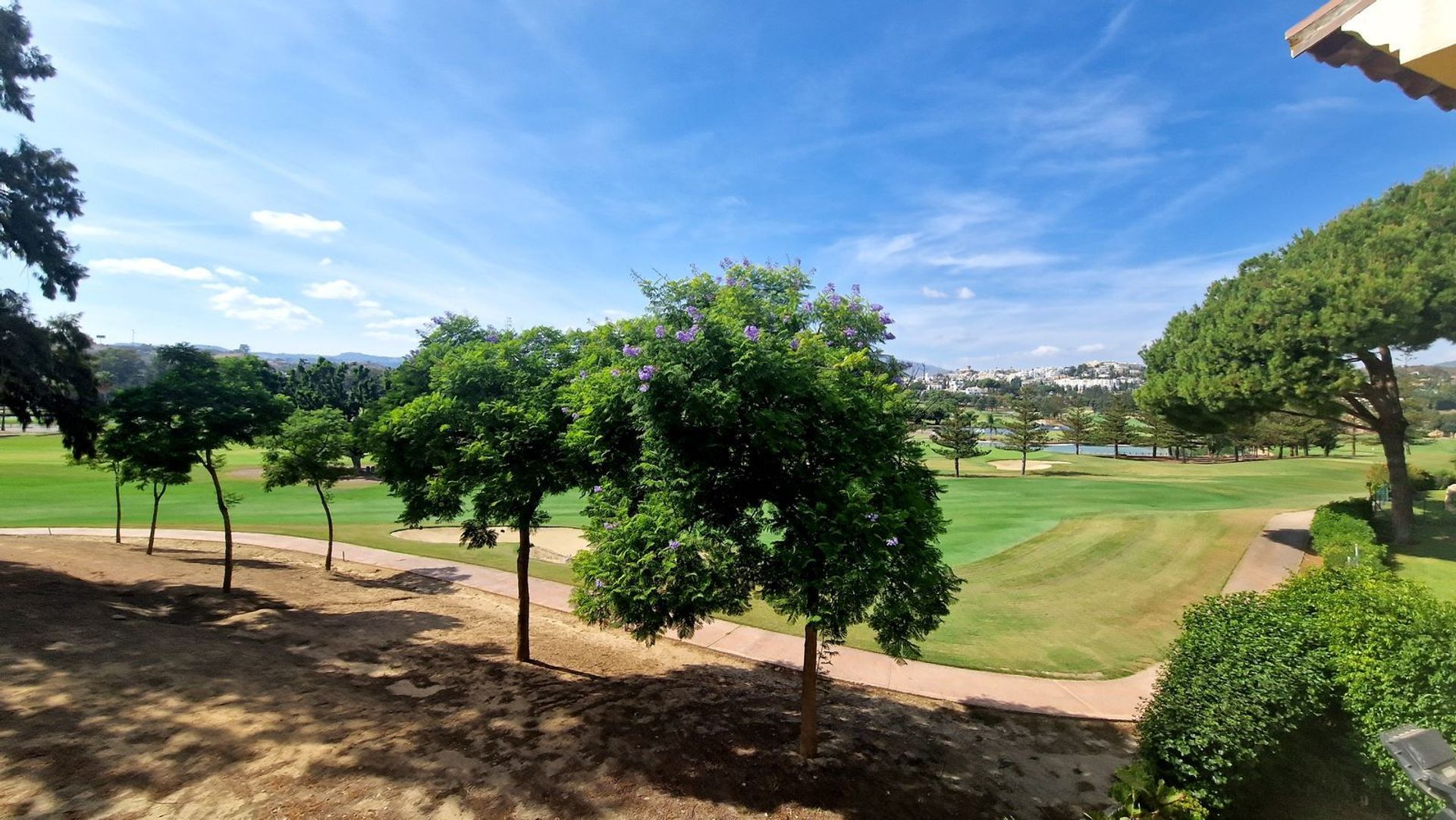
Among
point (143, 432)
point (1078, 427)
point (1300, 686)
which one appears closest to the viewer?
point (1300, 686)

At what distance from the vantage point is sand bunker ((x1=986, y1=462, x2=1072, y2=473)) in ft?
187

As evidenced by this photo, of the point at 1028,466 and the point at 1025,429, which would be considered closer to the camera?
the point at 1025,429

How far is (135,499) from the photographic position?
3206 centimetres

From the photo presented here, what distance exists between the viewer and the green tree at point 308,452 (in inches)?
698

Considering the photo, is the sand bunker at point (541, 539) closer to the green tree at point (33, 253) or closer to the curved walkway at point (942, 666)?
the curved walkway at point (942, 666)

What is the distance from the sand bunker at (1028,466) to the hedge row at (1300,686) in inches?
2114

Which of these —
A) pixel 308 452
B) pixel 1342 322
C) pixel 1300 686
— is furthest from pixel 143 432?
pixel 1342 322

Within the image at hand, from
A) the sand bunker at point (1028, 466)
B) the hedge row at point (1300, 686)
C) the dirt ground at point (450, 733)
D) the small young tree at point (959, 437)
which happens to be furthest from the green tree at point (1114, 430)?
the hedge row at point (1300, 686)

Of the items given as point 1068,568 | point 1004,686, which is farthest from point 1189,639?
point 1068,568

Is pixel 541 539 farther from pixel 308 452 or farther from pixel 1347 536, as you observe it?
pixel 1347 536

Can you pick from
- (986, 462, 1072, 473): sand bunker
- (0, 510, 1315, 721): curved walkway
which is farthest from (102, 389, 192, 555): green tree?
(986, 462, 1072, 473): sand bunker

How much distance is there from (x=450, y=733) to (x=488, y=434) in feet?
14.7

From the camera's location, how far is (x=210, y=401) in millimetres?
13664

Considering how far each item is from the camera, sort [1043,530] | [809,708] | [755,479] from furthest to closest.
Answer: [1043,530]
[809,708]
[755,479]
